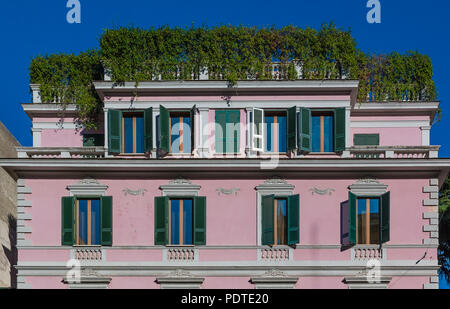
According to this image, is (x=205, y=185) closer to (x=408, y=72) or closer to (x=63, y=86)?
(x=63, y=86)

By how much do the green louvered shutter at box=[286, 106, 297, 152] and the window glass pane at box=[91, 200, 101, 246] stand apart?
23.0ft

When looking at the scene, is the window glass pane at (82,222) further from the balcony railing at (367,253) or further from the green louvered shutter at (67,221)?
the balcony railing at (367,253)

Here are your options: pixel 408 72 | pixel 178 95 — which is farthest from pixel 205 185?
pixel 408 72

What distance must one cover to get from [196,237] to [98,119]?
20.9 ft

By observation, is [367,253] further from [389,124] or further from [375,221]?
[389,124]

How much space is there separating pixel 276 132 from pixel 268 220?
10.7 feet

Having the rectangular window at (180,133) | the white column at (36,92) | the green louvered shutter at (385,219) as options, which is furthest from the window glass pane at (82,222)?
the green louvered shutter at (385,219)

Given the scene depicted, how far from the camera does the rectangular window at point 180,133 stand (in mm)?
25906

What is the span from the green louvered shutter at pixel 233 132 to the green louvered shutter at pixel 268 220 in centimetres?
214

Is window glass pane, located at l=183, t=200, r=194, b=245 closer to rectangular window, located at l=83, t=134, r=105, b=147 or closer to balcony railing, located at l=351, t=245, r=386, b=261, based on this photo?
rectangular window, located at l=83, t=134, r=105, b=147

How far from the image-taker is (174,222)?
25031 mm

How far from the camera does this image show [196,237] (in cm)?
2464

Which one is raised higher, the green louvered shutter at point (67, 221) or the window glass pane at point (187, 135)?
the window glass pane at point (187, 135)

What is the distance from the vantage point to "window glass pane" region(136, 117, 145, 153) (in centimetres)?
2606
